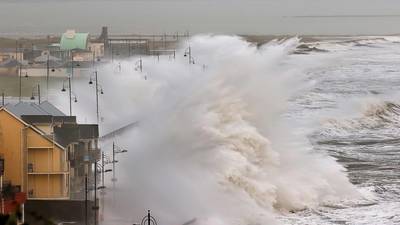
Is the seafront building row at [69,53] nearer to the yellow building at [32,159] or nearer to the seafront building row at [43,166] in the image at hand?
the seafront building row at [43,166]

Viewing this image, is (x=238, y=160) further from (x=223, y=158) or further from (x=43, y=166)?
(x=43, y=166)

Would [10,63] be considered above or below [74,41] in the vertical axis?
below

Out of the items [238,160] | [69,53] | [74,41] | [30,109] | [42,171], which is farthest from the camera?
[74,41]

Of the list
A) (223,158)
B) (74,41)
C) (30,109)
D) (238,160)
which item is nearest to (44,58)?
(74,41)

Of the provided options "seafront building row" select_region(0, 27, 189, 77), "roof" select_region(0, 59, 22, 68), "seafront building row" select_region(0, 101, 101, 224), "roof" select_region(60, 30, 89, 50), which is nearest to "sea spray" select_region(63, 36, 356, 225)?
"seafront building row" select_region(0, 101, 101, 224)

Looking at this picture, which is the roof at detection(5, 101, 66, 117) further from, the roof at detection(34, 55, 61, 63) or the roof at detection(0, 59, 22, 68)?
the roof at detection(34, 55, 61, 63)

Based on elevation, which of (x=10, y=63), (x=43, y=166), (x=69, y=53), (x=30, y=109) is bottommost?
(x=43, y=166)

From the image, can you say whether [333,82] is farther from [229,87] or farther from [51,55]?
[229,87]
